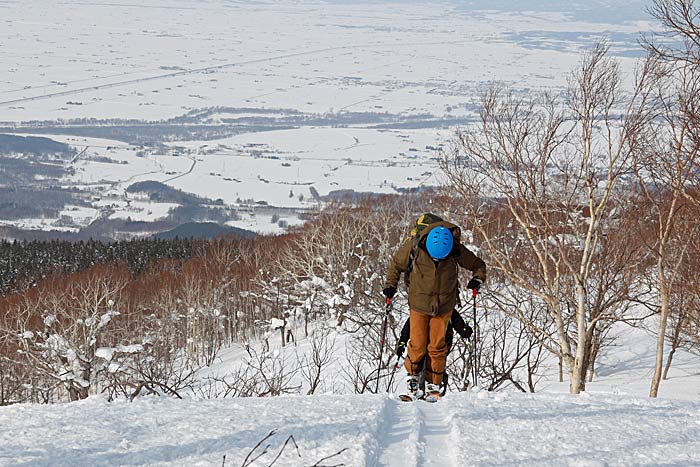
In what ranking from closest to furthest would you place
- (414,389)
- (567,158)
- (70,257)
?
1. (414,389)
2. (567,158)
3. (70,257)

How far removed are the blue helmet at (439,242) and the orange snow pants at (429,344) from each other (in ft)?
2.55

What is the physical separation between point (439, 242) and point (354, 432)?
2060 millimetres

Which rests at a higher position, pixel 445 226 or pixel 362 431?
pixel 445 226

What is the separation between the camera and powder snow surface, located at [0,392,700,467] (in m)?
5.30

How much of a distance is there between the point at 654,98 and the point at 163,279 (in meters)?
47.6

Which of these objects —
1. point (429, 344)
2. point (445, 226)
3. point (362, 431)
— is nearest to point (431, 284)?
point (445, 226)

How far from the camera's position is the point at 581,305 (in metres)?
14.8

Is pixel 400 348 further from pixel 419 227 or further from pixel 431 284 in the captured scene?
pixel 419 227

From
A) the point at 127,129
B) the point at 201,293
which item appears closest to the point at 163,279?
the point at 201,293

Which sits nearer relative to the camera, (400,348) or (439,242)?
(439,242)

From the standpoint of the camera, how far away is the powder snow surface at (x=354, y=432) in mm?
5305

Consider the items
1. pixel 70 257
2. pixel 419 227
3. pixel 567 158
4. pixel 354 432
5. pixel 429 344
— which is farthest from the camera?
pixel 70 257

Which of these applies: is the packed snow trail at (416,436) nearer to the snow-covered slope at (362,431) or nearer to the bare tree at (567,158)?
the snow-covered slope at (362,431)

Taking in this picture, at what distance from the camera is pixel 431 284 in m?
7.15
